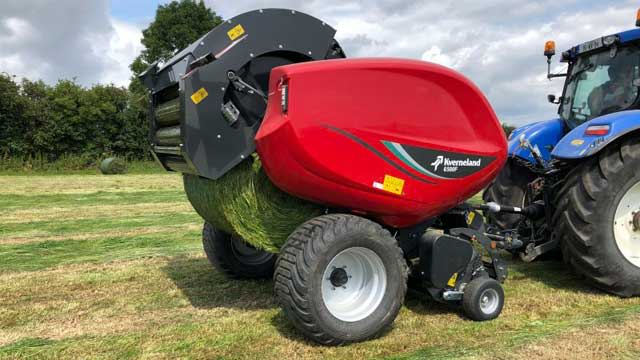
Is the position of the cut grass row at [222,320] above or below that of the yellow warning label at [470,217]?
below

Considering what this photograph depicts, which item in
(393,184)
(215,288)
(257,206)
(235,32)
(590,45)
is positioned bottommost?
(215,288)

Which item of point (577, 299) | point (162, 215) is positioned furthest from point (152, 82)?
point (162, 215)

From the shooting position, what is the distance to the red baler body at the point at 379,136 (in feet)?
9.90

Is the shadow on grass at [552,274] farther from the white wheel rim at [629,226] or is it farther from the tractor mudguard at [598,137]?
the tractor mudguard at [598,137]

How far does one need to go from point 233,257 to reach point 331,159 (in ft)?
5.94

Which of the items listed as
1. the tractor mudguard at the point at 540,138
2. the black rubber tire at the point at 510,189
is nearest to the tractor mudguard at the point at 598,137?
the tractor mudguard at the point at 540,138

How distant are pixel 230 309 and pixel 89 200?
8.20m

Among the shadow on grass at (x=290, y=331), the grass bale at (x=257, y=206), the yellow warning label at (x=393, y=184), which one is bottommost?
the shadow on grass at (x=290, y=331)

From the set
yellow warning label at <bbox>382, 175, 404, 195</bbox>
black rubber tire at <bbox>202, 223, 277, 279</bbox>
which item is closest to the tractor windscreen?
yellow warning label at <bbox>382, 175, 404, 195</bbox>

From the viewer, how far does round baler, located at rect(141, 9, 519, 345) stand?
3.02 meters

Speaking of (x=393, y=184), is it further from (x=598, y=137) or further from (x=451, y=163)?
(x=598, y=137)

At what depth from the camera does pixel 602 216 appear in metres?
3.77

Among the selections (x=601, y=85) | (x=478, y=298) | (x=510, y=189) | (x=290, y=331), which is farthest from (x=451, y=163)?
(x=601, y=85)

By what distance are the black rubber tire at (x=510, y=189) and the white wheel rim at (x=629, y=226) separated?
3.49 feet
